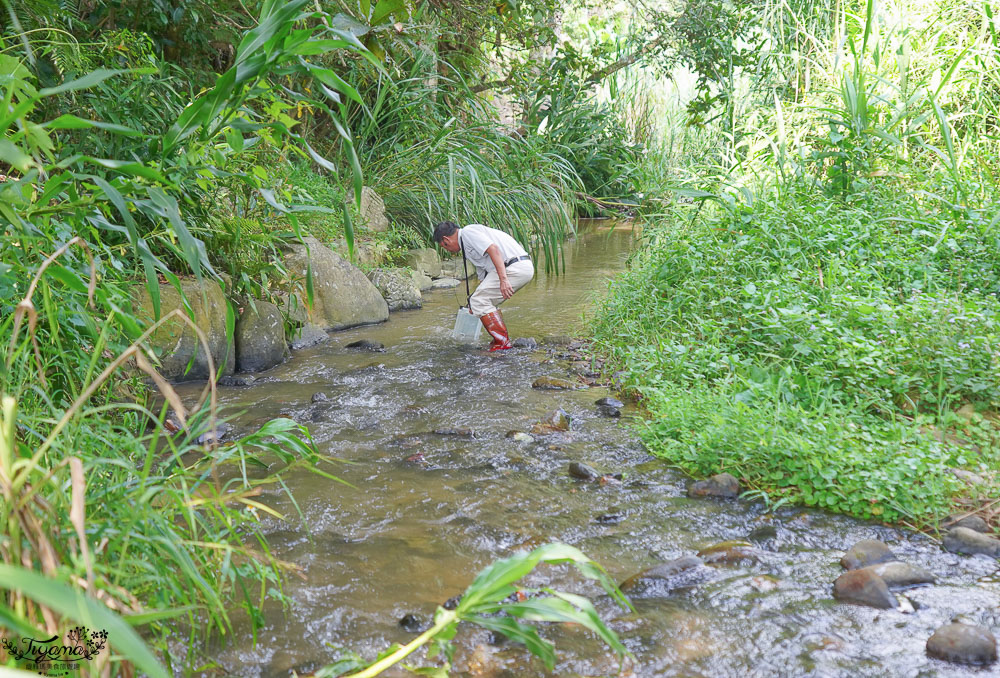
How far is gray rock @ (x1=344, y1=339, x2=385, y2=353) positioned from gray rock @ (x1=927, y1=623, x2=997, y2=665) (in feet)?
14.8

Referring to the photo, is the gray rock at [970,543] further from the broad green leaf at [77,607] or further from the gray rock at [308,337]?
the gray rock at [308,337]

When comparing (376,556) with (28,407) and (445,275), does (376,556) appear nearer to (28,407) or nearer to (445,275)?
(28,407)

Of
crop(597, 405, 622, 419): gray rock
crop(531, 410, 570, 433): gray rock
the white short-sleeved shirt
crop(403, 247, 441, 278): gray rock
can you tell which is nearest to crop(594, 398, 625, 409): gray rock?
crop(597, 405, 622, 419): gray rock

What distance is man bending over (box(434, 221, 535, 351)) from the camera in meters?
6.26

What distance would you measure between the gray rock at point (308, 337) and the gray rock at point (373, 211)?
1811 millimetres

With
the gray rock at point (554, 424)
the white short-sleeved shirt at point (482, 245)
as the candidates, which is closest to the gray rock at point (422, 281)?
the white short-sleeved shirt at point (482, 245)

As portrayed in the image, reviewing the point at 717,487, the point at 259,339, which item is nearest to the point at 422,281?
the point at 259,339

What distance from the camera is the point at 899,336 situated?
3820 millimetres

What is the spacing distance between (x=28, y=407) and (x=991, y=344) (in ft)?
12.7

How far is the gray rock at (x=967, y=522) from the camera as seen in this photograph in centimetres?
284

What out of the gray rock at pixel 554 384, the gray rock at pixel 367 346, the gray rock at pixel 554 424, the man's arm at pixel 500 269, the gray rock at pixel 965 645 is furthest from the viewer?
the man's arm at pixel 500 269

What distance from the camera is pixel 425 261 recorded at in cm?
890

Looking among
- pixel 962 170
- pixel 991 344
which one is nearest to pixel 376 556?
pixel 991 344

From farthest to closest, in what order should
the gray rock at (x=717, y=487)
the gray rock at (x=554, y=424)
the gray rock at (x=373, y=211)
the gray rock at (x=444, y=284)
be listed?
the gray rock at (x=444, y=284) → the gray rock at (x=373, y=211) → the gray rock at (x=554, y=424) → the gray rock at (x=717, y=487)
